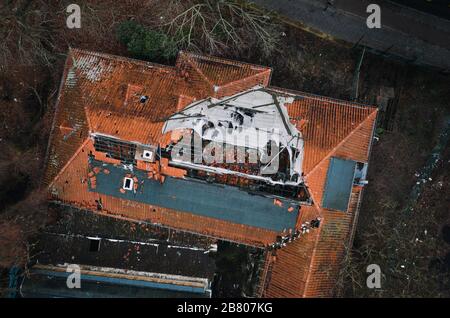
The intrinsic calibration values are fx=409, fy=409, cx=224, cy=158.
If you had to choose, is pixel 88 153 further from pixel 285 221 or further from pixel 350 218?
pixel 350 218

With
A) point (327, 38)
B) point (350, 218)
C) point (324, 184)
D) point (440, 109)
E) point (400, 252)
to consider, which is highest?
point (327, 38)

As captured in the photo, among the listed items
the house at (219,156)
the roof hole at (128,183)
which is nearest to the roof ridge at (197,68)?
the house at (219,156)

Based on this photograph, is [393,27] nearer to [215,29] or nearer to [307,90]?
[307,90]

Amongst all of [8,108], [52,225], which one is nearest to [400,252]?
[52,225]

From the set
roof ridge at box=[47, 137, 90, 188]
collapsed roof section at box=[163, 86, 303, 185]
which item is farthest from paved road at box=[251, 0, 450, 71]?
roof ridge at box=[47, 137, 90, 188]

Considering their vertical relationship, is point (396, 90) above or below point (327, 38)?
below
